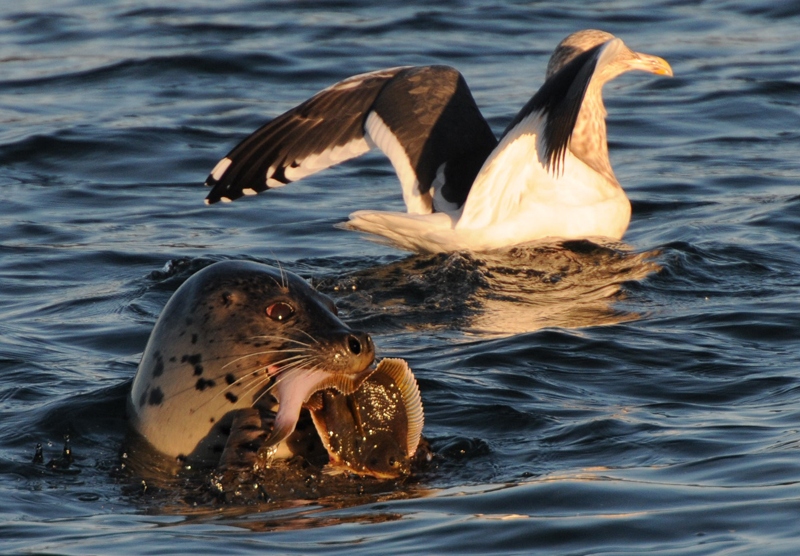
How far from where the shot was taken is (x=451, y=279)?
7.87 m

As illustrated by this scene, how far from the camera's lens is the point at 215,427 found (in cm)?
473

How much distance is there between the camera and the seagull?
780 centimetres

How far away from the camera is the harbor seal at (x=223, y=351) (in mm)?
4672

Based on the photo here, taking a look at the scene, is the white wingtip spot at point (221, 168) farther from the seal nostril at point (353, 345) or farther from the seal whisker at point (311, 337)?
the seal nostril at point (353, 345)

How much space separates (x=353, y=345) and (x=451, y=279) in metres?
3.40

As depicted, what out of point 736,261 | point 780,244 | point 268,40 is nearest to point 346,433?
point 736,261

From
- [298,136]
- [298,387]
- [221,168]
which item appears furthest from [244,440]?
[298,136]

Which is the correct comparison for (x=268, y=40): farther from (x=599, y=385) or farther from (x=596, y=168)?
(x=599, y=385)

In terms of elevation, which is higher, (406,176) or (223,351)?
(223,351)

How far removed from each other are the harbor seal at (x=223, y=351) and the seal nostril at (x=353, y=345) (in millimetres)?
20

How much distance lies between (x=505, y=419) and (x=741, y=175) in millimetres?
5824

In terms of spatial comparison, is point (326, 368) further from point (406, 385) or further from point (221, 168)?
point (221, 168)

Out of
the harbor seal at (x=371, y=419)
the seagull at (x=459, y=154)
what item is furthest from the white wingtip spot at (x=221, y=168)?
the harbor seal at (x=371, y=419)

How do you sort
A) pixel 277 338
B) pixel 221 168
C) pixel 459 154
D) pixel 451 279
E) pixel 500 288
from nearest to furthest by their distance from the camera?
pixel 277 338
pixel 500 288
pixel 451 279
pixel 459 154
pixel 221 168
